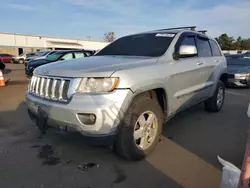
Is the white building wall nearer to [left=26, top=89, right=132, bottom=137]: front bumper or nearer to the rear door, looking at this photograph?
the rear door

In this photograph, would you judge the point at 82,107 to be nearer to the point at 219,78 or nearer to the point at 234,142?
the point at 234,142

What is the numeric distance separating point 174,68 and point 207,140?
1.34 meters

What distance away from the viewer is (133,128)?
9.96ft

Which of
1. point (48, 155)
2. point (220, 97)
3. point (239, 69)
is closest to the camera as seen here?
point (48, 155)

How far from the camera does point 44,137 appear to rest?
13.6 feet

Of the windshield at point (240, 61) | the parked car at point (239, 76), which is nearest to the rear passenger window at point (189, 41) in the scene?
the parked car at point (239, 76)

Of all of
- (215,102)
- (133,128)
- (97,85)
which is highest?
(97,85)

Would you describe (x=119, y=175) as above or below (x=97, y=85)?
below

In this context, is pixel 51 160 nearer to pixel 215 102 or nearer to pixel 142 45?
pixel 142 45

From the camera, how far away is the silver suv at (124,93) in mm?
2793

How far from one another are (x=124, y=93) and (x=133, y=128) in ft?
1.59

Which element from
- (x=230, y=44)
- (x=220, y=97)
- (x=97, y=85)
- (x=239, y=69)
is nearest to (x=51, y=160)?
(x=97, y=85)

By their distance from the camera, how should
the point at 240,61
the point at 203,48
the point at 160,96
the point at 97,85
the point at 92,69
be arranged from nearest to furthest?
the point at 97,85 → the point at 92,69 → the point at 160,96 → the point at 203,48 → the point at 240,61

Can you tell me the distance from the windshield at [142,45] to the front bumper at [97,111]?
1.27 metres
